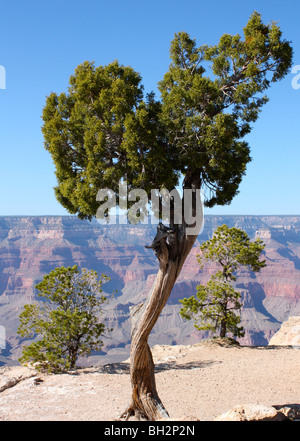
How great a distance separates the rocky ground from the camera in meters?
12.6

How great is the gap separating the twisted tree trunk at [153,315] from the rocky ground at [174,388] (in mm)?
1146

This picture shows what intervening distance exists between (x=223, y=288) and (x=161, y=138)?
1542 centimetres

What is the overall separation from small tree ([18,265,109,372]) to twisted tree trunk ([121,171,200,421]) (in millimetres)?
8161

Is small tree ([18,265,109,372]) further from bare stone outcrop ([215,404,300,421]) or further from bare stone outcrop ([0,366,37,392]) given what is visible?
bare stone outcrop ([215,404,300,421])

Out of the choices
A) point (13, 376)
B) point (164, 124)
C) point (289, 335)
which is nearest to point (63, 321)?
point (13, 376)

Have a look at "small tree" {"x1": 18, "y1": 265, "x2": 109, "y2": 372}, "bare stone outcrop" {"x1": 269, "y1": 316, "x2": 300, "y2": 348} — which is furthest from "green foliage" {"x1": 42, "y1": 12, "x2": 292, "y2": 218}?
"bare stone outcrop" {"x1": 269, "y1": 316, "x2": 300, "y2": 348}

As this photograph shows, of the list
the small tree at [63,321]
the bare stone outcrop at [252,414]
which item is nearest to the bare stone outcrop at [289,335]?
the small tree at [63,321]

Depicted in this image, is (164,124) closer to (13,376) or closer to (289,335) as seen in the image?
(13,376)

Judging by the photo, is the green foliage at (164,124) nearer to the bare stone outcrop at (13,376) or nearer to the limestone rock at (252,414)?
the limestone rock at (252,414)

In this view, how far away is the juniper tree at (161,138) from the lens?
10.4m
